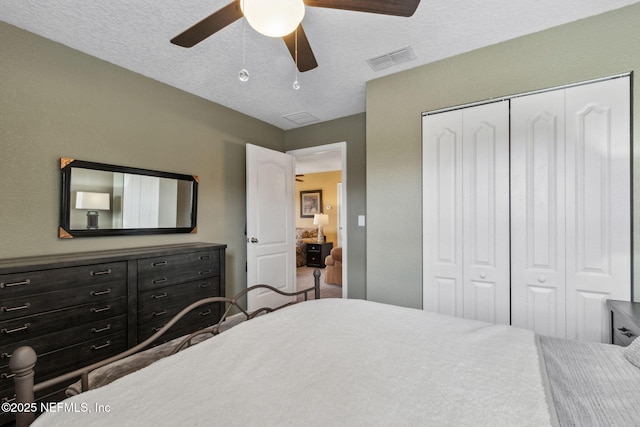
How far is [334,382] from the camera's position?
0.91 metres

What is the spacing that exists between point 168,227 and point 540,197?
312cm

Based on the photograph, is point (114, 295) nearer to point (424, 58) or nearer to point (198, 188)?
point (198, 188)

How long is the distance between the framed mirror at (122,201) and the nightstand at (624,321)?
332 centimetres

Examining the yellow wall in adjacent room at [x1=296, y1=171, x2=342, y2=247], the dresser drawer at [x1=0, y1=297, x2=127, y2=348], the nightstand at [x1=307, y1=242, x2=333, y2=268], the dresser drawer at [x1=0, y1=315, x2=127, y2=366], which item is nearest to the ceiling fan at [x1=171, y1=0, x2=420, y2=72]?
the dresser drawer at [x1=0, y1=297, x2=127, y2=348]

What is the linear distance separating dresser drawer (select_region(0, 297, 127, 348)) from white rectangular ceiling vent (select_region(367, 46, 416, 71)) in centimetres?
267

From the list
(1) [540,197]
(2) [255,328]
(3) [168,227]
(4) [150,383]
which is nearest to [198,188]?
(3) [168,227]

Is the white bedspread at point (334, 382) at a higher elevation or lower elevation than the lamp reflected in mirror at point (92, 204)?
lower

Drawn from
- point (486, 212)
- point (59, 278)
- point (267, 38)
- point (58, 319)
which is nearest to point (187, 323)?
point (58, 319)

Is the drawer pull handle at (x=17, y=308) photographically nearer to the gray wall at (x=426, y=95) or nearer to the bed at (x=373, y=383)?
the bed at (x=373, y=383)

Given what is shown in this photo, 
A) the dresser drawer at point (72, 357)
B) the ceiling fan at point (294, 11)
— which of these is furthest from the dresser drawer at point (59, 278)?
the ceiling fan at point (294, 11)

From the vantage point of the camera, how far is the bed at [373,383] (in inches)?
30.0

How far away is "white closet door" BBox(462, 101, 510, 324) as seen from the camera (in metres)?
2.07

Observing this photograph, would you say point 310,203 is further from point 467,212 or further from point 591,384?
point 591,384

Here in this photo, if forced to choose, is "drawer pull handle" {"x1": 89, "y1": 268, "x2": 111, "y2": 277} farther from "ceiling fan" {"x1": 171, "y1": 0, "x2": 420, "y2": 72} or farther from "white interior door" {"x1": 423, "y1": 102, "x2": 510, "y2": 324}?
"white interior door" {"x1": 423, "y1": 102, "x2": 510, "y2": 324}
